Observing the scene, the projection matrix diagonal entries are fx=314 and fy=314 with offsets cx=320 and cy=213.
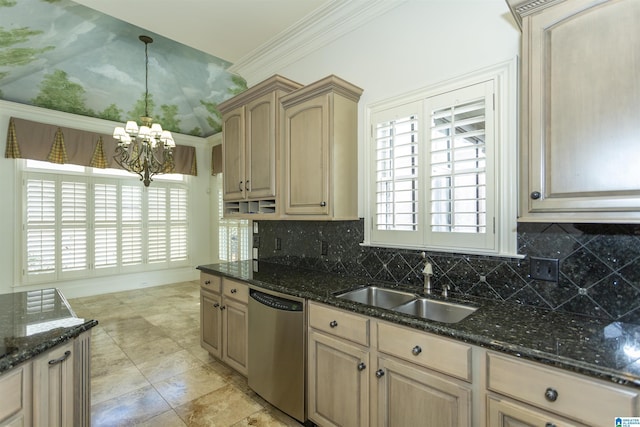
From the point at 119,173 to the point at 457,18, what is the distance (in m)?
5.59

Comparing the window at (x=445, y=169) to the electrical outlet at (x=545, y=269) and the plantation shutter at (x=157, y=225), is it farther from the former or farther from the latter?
the plantation shutter at (x=157, y=225)

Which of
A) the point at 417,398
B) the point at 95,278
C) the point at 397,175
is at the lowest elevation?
the point at 95,278

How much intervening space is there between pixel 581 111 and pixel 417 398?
4.61ft

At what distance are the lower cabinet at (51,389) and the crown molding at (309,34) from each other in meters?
2.73

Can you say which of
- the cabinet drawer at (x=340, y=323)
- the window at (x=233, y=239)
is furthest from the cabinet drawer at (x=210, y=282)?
the window at (x=233, y=239)

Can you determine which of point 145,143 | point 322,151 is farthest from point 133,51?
point 322,151

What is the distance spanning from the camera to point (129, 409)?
223 centimetres

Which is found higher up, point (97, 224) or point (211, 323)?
point (97, 224)

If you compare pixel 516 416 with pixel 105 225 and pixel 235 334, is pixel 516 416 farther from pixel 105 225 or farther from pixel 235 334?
pixel 105 225

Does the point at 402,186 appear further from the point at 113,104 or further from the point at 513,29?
the point at 113,104

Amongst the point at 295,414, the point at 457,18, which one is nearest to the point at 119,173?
the point at 295,414

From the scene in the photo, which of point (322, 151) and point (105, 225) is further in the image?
point (105, 225)

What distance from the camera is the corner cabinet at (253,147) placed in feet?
8.41

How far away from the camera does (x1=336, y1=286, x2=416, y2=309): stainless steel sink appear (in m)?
1.99
